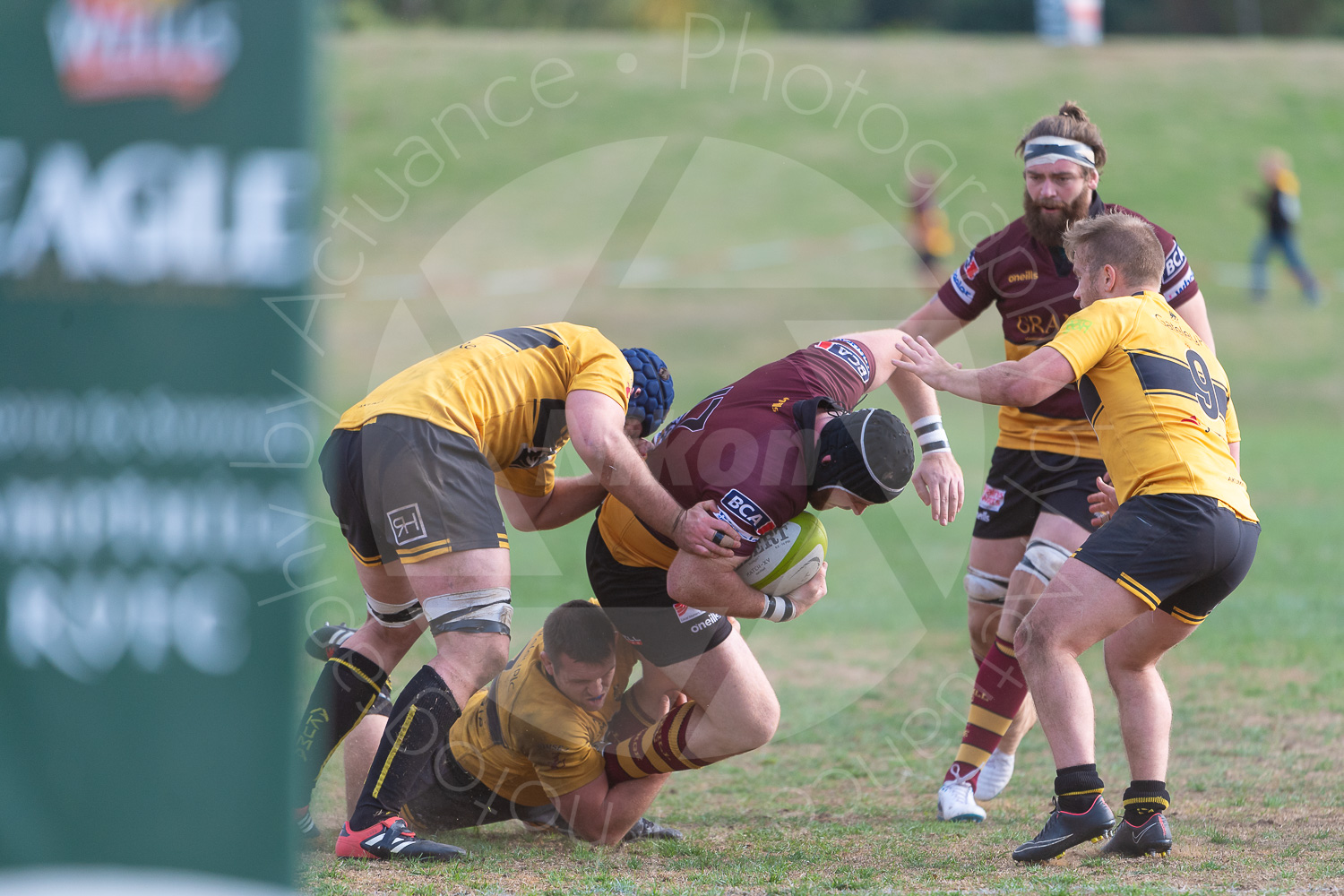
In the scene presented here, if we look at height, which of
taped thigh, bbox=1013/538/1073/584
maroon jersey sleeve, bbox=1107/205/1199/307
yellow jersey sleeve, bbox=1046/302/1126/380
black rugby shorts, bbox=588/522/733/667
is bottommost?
black rugby shorts, bbox=588/522/733/667

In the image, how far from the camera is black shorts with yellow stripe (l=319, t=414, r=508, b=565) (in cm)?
430

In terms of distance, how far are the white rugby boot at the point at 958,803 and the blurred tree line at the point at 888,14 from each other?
39.5 m

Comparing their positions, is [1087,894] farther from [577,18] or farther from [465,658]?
[577,18]

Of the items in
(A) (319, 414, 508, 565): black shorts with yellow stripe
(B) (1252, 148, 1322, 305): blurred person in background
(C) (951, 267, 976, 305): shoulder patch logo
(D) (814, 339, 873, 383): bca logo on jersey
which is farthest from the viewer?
(B) (1252, 148, 1322, 305): blurred person in background

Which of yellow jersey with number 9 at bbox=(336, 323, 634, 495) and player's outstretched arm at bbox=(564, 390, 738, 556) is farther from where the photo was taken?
yellow jersey with number 9 at bbox=(336, 323, 634, 495)

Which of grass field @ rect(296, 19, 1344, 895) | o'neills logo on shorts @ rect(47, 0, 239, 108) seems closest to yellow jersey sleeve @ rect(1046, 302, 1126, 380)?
grass field @ rect(296, 19, 1344, 895)

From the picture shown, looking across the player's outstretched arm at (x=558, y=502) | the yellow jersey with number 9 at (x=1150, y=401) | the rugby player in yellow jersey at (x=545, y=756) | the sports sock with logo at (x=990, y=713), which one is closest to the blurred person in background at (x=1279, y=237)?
the sports sock with logo at (x=990, y=713)

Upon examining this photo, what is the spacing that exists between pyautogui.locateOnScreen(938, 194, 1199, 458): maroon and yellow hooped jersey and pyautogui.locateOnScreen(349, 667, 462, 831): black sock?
9.11ft

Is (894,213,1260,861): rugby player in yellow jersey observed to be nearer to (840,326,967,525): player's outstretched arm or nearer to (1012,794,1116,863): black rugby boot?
(1012,794,1116,863): black rugby boot

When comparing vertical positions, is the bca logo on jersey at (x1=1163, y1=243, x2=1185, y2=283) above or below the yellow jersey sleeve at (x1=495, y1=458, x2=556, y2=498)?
above

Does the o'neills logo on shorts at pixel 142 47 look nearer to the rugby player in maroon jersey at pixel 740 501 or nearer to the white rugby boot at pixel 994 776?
the rugby player in maroon jersey at pixel 740 501

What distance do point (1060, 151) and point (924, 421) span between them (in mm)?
1361

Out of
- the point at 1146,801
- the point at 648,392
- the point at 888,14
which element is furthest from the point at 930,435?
the point at 888,14

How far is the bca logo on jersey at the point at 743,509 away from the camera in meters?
4.25
